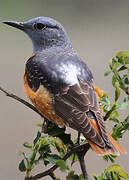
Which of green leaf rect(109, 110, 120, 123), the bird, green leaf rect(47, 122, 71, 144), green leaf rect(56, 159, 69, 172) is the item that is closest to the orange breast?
the bird

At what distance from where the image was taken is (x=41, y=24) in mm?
4465

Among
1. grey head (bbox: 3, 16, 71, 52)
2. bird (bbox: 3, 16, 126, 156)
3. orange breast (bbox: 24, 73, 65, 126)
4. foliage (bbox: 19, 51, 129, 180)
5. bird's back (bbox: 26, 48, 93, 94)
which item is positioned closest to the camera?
foliage (bbox: 19, 51, 129, 180)

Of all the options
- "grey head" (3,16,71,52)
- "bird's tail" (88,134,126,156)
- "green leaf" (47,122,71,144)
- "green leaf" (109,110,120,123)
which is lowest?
"bird's tail" (88,134,126,156)

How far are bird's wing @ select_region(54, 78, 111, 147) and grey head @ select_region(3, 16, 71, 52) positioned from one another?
90 cm

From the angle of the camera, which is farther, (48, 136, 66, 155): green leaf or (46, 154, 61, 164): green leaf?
(48, 136, 66, 155): green leaf

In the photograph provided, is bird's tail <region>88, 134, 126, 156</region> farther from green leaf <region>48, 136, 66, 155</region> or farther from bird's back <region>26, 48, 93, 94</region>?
bird's back <region>26, 48, 93, 94</region>

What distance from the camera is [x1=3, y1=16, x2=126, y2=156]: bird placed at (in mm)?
3254

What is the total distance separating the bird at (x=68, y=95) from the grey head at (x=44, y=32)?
342 mm

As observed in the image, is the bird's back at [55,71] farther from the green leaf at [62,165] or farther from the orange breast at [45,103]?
the green leaf at [62,165]

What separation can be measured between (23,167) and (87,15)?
26.1ft

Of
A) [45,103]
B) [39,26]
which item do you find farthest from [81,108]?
[39,26]

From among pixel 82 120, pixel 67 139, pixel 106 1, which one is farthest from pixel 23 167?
pixel 106 1

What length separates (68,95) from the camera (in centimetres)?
359

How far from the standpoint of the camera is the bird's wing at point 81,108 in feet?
10.8
